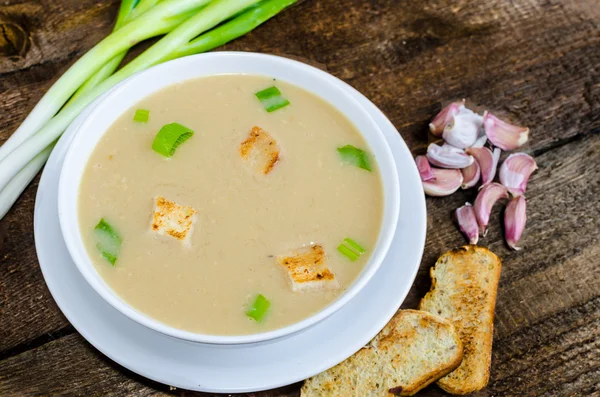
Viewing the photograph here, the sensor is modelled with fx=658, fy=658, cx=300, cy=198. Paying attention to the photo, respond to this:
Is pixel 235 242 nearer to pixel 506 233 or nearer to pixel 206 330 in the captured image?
pixel 206 330

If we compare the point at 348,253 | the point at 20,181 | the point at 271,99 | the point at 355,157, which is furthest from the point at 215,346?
the point at 20,181

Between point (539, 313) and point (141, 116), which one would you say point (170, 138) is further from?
point (539, 313)

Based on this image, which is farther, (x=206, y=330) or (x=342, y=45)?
(x=342, y=45)

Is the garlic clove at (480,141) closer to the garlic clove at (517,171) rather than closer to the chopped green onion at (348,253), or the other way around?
the garlic clove at (517,171)

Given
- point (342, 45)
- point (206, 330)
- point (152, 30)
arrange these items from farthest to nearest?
point (342, 45) → point (152, 30) → point (206, 330)

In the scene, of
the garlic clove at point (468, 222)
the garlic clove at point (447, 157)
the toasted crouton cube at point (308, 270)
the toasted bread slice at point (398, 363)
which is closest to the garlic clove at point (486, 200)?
the garlic clove at point (468, 222)

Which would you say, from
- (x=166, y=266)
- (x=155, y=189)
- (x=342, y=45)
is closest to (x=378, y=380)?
(x=166, y=266)
